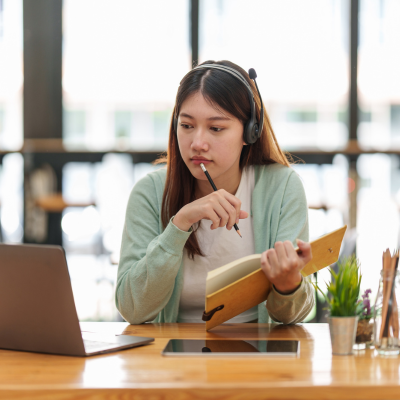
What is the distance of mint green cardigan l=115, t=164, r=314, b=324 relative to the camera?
117cm

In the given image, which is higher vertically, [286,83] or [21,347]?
[286,83]

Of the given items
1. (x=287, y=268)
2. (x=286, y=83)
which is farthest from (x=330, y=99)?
(x=287, y=268)

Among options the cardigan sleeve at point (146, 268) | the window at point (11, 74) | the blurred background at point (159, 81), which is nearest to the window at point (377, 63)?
the blurred background at point (159, 81)

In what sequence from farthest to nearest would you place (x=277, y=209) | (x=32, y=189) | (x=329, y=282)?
(x=32, y=189)
(x=277, y=209)
(x=329, y=282)

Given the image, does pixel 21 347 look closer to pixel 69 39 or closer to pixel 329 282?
pixel 329 282

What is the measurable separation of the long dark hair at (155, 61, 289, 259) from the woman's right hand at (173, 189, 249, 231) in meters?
0.19

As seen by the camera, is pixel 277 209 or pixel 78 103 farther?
pixel 78 103

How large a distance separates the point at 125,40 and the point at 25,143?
1031mm

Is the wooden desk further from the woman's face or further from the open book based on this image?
the woman's face

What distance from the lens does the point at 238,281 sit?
36.4 inches

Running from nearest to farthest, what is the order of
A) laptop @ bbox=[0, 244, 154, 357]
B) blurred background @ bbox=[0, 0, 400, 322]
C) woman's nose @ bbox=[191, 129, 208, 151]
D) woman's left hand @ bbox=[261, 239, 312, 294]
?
laptop @ bbox=[0, 244, 154, 357]
woman's left hand @ bbox=[261, 239, 312, 294]
woman's nose @ bbox=[191, 129, 208, 151]
blurred background @ bbox=[0, 0, 400, 322]

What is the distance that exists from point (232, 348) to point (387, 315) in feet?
0.86

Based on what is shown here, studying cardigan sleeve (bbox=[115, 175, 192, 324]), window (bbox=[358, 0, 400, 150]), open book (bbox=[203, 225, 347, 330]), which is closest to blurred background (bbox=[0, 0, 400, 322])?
window (bbox=[358, 0, 400, 150])

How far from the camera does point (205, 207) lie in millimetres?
1135
